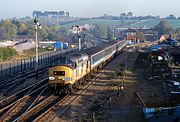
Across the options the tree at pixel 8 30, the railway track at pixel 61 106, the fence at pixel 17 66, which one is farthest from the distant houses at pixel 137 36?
the railway track at pixel 61 106

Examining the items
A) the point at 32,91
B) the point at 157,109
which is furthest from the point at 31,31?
the point at 157,109

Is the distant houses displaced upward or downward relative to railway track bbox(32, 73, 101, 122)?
downward

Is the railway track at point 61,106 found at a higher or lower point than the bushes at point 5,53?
higher

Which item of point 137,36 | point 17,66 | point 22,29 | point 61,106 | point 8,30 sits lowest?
point 137,36

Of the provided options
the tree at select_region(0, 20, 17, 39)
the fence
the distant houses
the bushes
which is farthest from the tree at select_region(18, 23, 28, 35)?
the fence

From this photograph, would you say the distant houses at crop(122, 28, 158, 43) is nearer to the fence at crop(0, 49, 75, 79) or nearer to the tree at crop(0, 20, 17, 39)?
the tree at crop(0, 20, 17, 39)

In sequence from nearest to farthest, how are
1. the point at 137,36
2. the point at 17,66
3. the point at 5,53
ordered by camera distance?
the point at 17,66, the point at 5,53, the point at 137,36

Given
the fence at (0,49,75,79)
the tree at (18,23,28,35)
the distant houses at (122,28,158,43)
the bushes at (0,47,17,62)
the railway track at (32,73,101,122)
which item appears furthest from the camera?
the tree at (18,23,28,35)

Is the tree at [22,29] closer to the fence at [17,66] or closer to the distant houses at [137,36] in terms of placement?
the distant houses at [137,36]

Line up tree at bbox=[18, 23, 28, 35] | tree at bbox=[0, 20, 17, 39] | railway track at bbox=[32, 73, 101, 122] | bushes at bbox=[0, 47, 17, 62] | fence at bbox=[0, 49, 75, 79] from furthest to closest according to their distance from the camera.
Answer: tree at bbox=[18, 23, 28, 35], tree at bbox=[0, 20, 17, 39], bushes at bbox=[0, 47, 17, 62], fence at bbox=[0, 49, 75, 79], railway track at bbox=[32, 73, 101, 122]

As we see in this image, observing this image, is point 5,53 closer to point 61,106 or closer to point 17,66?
point 17,66

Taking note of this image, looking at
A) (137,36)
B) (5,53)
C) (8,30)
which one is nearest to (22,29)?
(8,30)

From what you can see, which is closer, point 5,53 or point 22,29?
point 5,53

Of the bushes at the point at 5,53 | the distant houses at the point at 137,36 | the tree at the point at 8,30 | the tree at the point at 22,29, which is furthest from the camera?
the tree at the point at 22,29
